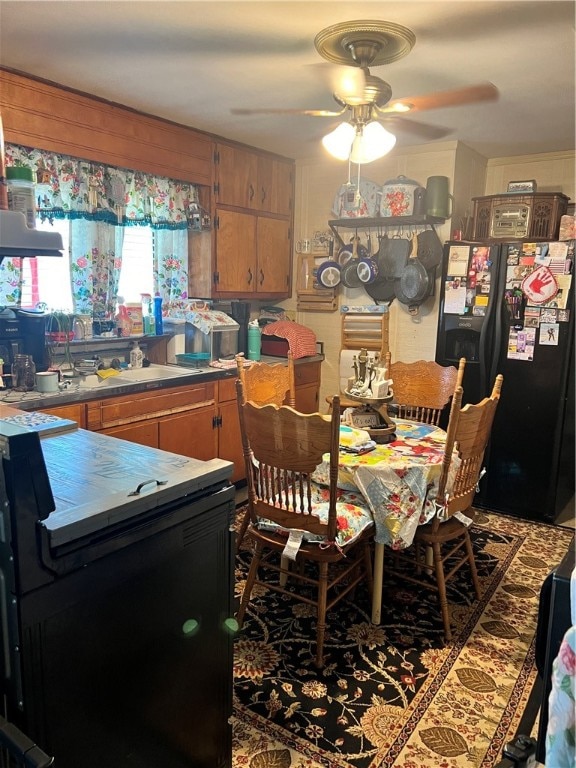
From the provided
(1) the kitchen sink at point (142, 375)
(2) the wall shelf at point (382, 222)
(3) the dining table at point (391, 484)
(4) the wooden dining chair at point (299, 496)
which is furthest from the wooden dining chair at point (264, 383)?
(2) the wall shelf at point (382, 222)

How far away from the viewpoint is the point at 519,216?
3723 millimetres

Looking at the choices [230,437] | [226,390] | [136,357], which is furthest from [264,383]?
[136,357]

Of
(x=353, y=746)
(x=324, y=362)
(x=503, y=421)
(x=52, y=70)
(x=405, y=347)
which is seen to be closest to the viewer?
(x=353, y=746)

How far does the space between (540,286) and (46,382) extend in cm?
290

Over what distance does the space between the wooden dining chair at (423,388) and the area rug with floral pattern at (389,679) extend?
0.91m

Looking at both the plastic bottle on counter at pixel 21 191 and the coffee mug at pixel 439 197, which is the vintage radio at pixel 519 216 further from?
the plastic bottle on counter at pixel 21 191

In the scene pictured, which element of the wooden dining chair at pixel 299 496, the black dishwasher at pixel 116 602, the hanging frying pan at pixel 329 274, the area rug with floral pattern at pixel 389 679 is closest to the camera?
the black dishwasher at pixel 116 602

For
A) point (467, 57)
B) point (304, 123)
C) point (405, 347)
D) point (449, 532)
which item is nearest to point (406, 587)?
point (449, 532)

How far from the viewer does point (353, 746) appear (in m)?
1.86

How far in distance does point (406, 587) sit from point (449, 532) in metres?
0.52

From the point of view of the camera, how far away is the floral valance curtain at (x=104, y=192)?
124 inches

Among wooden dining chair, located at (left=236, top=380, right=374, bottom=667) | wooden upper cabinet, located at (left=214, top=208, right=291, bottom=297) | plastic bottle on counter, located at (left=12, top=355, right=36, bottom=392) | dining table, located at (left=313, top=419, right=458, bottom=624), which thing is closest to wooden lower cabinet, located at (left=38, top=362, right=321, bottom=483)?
plastic bottle on counter, located at (left=12, top=355, right=36, bottom=392)

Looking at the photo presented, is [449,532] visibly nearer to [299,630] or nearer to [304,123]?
[299,630]

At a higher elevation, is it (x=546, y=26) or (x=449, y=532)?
(x=546, y=26)
